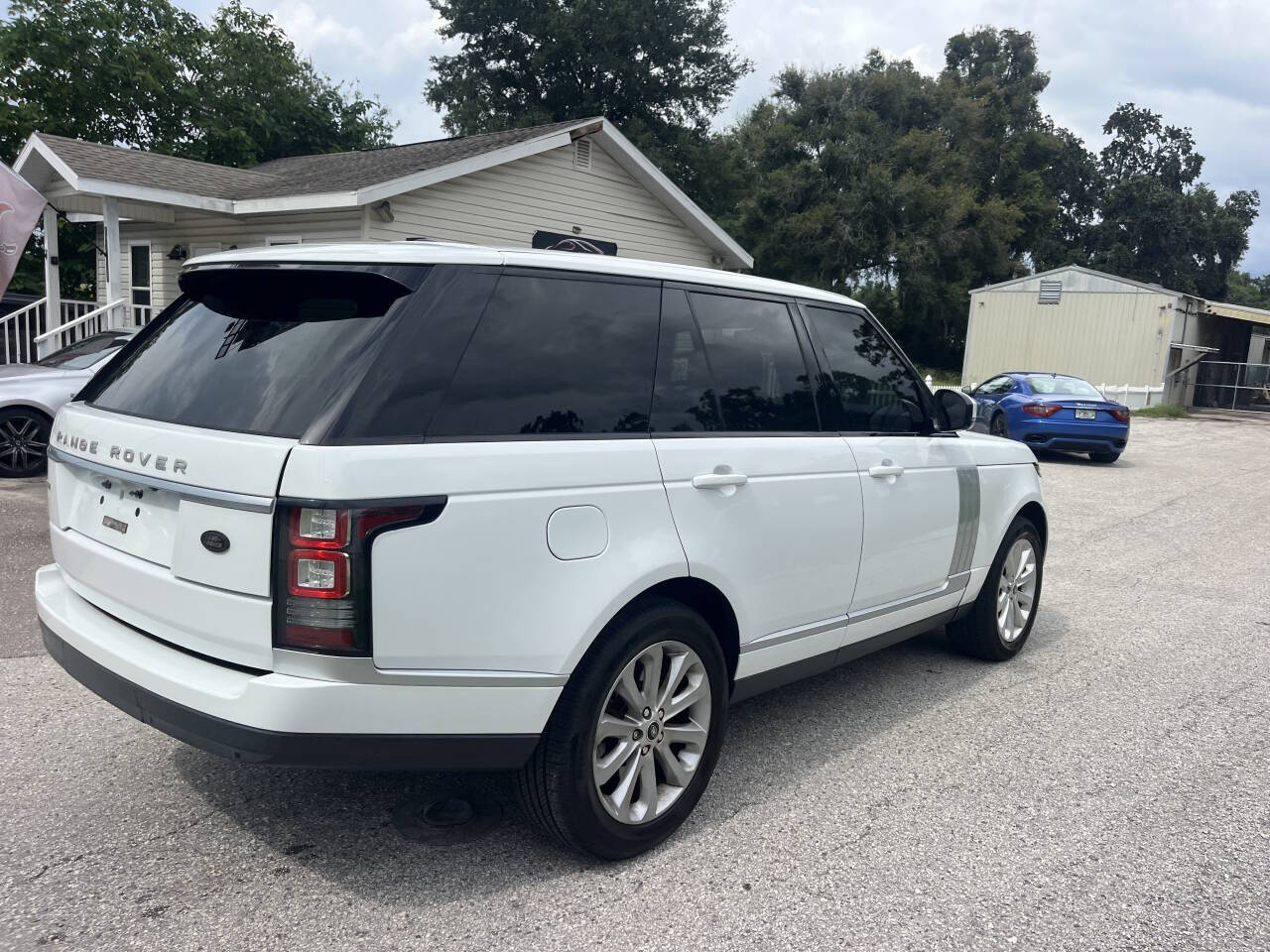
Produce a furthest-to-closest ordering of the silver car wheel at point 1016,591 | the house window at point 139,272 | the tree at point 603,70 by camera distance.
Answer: the tree at point 603,70
the house window at point 139,272
the silver car wheel at point 1016,591

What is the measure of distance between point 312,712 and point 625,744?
3.29 ft

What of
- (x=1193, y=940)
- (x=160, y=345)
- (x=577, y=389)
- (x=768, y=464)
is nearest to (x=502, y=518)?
(x=577, y=389)

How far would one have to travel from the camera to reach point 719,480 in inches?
127

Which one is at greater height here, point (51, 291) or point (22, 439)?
point (51, 291)

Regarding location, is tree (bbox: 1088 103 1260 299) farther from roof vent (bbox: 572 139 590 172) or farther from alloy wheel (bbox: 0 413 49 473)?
alloy wheel (bbox: 0 413 49 473)

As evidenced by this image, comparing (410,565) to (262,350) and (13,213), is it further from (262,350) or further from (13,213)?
(13,213)

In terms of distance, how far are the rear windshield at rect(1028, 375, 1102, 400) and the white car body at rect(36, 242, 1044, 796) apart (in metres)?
13.6

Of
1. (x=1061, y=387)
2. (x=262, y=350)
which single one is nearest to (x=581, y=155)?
(x=1061, y=387)

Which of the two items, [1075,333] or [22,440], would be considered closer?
[22,440]

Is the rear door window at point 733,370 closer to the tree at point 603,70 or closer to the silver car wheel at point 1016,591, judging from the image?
the silver car wheel at point 1016,591

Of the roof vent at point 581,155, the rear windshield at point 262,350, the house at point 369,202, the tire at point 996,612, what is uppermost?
the roof vent at point 581,155

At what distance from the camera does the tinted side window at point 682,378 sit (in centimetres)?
323

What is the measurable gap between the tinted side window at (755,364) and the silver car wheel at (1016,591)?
2.02 m

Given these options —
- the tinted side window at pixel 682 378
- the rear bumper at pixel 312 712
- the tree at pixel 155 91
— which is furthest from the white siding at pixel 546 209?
the tree at pixel 155 91
